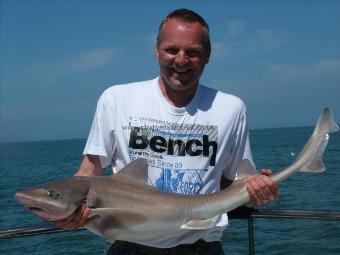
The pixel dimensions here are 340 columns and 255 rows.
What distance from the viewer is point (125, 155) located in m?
3.80

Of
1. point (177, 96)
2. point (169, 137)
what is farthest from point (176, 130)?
point (177, 96)

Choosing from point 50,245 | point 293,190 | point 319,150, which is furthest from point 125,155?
point 293,190

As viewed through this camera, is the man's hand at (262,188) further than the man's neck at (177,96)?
No

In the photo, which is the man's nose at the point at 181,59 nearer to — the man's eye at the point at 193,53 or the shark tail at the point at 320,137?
the man's eye at the point at 193,53

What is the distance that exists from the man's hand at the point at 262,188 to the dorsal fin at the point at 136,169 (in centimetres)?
77

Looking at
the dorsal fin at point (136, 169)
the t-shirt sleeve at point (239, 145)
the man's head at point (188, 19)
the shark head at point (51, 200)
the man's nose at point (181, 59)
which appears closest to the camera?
the shark head at point (51, 200)

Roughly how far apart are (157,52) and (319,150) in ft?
4.70

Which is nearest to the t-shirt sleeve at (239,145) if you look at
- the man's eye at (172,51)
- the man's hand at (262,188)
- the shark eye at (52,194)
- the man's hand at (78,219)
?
the man's hand at (262,188)

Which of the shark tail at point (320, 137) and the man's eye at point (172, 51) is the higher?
the man's eye at point (172, 51)

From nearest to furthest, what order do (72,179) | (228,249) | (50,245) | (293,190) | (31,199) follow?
(31,199) < (72,179) < (228,249) < (50,245) < (293,190)

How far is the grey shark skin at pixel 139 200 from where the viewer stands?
3.22 meters

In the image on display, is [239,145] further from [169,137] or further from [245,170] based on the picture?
[169,137]

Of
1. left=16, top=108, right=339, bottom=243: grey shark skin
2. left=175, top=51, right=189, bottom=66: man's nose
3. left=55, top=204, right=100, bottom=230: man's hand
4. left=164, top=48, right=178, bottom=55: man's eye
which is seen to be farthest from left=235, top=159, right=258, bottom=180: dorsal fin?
left=55, top=204, right=100, bottom=230: man's hand

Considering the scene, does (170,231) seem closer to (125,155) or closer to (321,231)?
(125,155)
